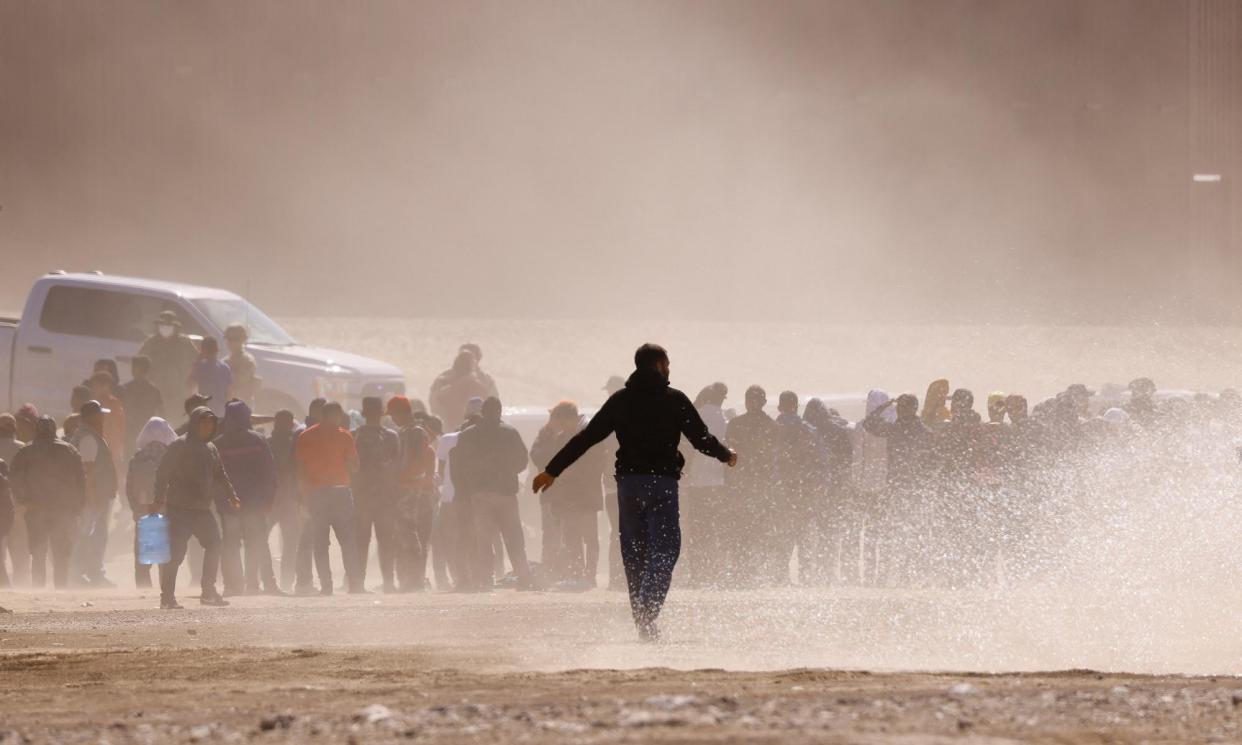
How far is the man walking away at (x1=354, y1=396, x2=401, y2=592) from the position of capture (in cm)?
1833

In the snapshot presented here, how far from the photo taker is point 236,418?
57.8 ft

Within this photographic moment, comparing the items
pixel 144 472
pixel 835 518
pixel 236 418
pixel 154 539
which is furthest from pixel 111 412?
pixel 835 518

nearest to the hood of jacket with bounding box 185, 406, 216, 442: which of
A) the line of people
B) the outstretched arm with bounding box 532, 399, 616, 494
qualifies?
the line of people

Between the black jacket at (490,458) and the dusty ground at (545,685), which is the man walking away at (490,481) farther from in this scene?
the dusty ground at (545,685)

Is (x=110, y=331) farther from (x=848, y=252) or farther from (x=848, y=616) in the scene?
(x=848, y=252)

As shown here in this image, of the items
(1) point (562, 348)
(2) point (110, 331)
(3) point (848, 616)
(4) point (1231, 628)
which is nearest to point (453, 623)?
(3) point (848, 616)

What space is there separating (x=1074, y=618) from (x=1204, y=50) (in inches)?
1364

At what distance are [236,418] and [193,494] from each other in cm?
146

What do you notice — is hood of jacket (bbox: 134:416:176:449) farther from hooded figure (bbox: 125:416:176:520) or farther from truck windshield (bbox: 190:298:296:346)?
truck windshield (bbox: 190:298:296:346)

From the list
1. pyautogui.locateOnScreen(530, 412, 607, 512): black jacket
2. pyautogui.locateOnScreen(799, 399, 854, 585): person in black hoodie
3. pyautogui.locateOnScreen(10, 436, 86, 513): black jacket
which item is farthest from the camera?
pyautogui.locateOnScreen(530, 412, 607, 512): black jacket

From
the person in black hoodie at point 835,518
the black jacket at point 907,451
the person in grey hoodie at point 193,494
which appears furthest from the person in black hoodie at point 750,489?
the person in grey hoodie at point 193,494

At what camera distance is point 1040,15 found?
1832 inches

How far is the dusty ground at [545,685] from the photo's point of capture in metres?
8.08

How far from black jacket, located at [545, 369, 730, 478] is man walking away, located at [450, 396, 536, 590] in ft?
19.9
